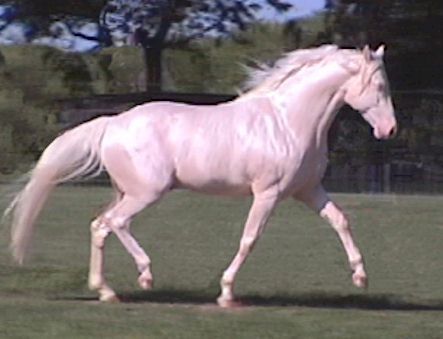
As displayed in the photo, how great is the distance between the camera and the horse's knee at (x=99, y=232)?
12.3 m

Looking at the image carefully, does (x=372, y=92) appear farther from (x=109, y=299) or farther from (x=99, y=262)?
(x=109, y=299)

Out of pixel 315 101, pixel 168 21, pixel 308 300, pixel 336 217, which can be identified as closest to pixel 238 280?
pixel 308 300

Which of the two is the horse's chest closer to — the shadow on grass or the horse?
the horse

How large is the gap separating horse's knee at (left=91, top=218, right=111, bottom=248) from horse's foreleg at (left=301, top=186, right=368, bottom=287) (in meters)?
1.67

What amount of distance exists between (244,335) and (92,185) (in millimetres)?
17783

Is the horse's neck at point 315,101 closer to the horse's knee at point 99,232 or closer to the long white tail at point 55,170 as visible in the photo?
the long white tail at point 55,170

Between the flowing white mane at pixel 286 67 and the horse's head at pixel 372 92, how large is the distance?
252 mm

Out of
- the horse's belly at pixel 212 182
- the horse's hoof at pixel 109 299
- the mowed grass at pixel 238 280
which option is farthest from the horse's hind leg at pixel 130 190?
the mowed grass at pixel 238 280

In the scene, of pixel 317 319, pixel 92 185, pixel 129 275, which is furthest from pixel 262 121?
pixel 92 185

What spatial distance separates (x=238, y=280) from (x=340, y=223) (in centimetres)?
300

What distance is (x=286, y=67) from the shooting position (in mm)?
→ 12641

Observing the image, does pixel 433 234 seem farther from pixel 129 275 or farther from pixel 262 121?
pixel 262 121

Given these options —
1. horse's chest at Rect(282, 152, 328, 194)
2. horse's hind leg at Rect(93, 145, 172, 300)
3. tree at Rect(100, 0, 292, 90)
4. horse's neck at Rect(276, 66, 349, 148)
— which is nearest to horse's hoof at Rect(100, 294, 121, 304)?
horse's hind leg at Rect(93, 145, 172, 300)

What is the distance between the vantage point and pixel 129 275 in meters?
15.5
